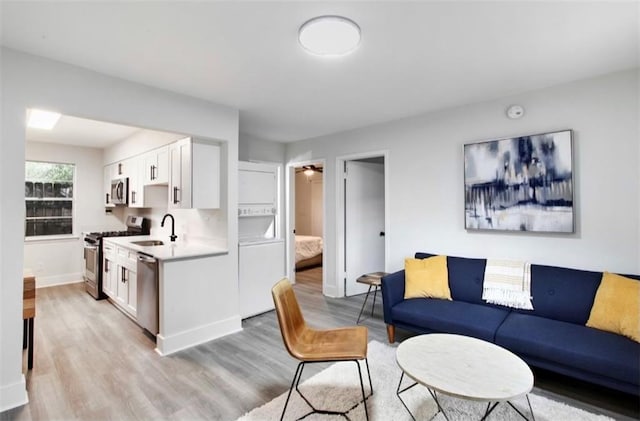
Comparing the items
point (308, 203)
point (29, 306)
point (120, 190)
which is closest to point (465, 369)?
point (29, 306)

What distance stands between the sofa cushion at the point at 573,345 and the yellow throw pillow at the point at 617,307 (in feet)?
0.21

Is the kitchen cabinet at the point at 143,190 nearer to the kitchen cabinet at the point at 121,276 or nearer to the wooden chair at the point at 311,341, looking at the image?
the kitchen cabinet at the point at 121,276

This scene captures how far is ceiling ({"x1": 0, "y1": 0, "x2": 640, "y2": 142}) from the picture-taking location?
1.74m

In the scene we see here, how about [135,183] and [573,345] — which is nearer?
[573,345]

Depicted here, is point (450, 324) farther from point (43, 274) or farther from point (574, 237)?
point (43, 274)

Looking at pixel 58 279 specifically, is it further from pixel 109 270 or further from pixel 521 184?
pixel 521 184

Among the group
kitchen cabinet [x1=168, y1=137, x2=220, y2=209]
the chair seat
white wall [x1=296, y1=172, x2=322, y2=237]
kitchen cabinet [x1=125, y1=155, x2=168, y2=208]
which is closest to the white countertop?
kitchen cabinet [x1=168, y1=137, x2=220, y2=209]

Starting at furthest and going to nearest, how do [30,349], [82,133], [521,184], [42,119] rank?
[82,133] → [42,119] → [521,184] → [30,349]

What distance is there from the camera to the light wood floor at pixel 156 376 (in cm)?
205

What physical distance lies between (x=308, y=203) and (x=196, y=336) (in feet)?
18.6

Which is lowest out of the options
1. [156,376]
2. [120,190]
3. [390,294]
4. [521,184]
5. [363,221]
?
[156,376]

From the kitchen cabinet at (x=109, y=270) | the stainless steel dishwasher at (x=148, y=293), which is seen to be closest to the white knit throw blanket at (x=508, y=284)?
the stainless steel dishwasher at (x=148, y=293)

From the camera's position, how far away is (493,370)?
1.69 meters

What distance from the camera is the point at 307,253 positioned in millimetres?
6531
